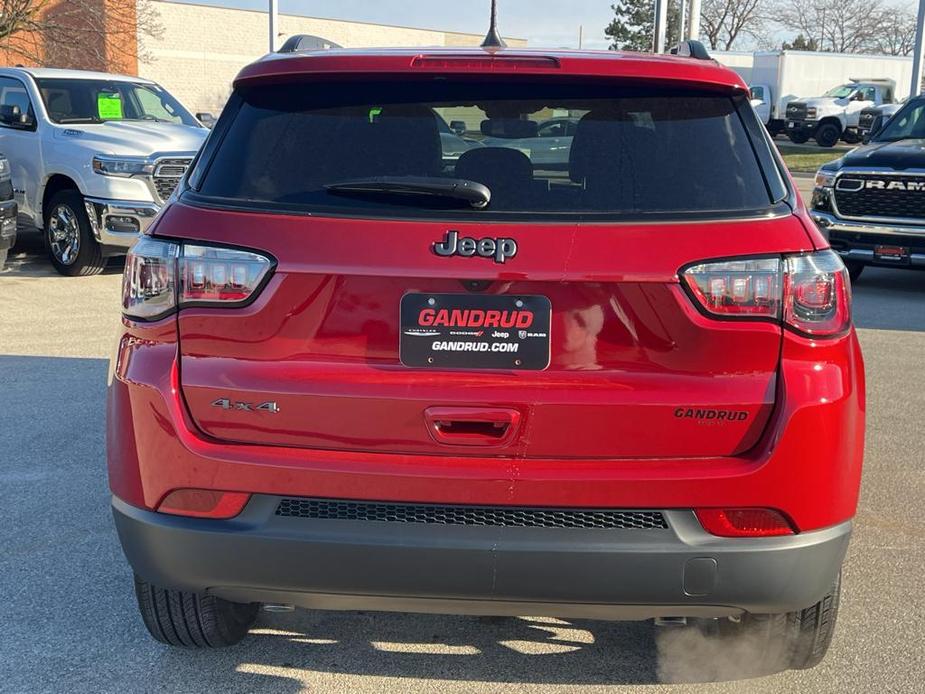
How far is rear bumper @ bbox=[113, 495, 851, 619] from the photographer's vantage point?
8.15ft

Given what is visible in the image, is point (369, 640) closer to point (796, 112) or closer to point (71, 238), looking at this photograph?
point (71, 238)

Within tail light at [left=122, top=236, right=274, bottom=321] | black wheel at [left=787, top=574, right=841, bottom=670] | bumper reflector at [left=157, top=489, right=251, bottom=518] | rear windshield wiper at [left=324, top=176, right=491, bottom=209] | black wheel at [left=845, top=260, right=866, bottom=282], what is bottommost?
black wheel at [left=845, top=260, right=866, bottom=282]

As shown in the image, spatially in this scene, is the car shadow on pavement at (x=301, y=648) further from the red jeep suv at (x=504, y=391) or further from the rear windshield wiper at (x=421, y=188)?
the rear windshield wiper at (x=421, y=188)

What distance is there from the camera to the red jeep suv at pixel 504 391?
249 centimetres

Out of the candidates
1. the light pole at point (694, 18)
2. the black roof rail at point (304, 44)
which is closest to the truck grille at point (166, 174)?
the black roof rail at point (304, 44)

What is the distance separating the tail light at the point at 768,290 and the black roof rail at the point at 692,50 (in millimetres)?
Answer: 993

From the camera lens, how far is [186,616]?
3072 mm

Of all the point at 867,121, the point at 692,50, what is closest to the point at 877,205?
the point at 867,121

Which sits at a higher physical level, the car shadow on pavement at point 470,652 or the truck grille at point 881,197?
the truck grille at point 881,197

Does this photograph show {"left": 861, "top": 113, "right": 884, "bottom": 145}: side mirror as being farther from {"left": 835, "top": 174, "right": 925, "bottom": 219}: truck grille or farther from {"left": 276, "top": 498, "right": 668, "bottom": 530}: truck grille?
{"left": 276, "top": 498, "right": 668, "bottom": 530}: truck grille

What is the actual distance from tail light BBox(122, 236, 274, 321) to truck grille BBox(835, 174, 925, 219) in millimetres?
8945

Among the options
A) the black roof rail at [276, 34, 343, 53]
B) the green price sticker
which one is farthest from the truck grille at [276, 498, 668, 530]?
the green price sticker

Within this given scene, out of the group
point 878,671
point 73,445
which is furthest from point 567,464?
point 73,445

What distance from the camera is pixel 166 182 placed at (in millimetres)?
10133
